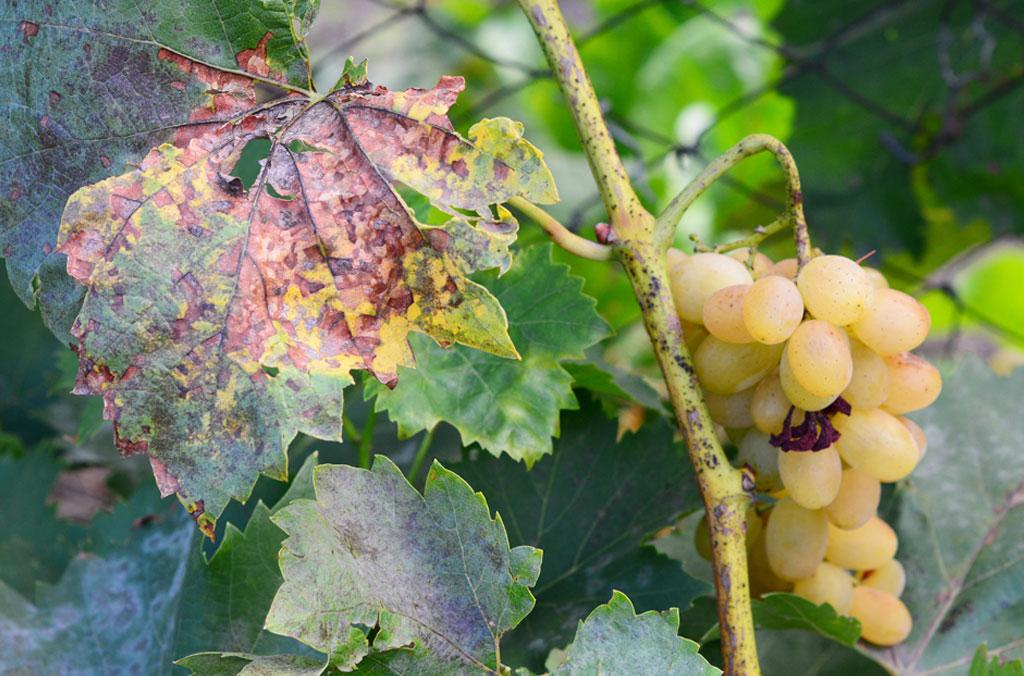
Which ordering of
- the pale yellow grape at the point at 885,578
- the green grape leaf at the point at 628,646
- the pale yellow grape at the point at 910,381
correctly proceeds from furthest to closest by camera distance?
the pale yellow grape at the point at 885,578, the pale yellow grape at the point at 910,381, the green grape leaf at the point at 628,646

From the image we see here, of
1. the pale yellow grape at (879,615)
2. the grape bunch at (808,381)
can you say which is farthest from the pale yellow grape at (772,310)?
the pale yellow grape at (879,615)

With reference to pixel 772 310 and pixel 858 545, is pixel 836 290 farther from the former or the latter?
pixel 858 545

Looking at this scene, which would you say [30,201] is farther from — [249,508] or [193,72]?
[249,508]

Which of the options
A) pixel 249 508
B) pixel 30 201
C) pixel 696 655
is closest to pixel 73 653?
pixel 249 508

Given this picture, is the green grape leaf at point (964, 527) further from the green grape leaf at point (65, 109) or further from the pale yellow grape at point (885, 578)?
the green grape leaf at point (65, 109)

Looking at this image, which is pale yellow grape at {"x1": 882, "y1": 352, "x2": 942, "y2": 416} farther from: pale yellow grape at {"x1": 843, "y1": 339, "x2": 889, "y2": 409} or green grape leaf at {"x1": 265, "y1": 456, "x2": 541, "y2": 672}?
green grape leaf at {"x1": 265, "y1": 456, "x2": 541, "y2": 672}

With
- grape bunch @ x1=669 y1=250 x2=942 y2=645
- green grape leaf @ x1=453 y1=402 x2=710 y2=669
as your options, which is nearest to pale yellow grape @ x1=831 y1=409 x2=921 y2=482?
grape bunch @ x1=669 y1=250 x2=942 y2=645
